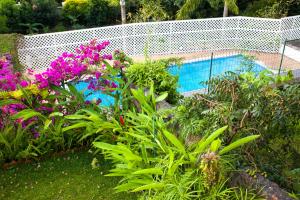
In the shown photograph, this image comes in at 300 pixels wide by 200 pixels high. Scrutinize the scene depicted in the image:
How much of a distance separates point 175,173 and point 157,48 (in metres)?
8.45

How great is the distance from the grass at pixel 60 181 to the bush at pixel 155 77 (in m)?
1.21

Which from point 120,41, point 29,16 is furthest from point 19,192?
point 29,16

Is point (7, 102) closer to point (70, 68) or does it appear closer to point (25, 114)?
point (25, 114)

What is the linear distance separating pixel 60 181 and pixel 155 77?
5.95 ft

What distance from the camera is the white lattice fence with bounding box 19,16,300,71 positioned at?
9.95 m

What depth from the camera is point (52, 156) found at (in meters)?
4.41

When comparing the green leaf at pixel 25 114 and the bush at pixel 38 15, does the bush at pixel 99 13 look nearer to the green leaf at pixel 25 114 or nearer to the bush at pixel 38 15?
the bush at pixel 38 15

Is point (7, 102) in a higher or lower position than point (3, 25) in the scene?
higher

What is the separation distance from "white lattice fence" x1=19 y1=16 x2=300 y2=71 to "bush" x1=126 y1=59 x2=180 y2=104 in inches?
229

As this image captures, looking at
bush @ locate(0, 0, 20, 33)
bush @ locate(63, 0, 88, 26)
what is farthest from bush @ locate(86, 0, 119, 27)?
bush @ locate(0, 0, 20, 33)

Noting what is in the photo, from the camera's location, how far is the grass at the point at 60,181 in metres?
3.76

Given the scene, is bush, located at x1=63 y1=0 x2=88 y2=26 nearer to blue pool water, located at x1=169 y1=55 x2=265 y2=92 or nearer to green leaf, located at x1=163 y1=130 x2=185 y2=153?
blue pool water, located at x1=169 y1=55 x2=265 y2=92

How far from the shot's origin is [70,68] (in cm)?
425

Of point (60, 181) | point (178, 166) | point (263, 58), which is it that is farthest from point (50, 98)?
point (263, 58)
